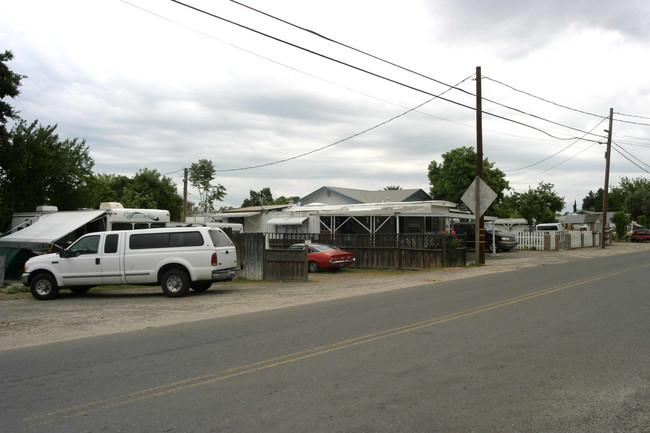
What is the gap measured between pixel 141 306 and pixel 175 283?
62.8 inches

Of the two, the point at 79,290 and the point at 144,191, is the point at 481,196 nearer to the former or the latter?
the point at 79,290

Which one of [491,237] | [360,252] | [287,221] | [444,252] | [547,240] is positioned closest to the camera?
[444,252]

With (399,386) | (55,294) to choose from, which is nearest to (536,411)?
(399,386)

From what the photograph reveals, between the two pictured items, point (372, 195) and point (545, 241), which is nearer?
point (545, 241)

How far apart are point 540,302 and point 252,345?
6728mm

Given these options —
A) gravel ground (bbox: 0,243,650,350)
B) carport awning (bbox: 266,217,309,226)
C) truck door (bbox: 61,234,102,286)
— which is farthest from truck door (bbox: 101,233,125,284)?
carport awning (bbox: 266,217,309,226)

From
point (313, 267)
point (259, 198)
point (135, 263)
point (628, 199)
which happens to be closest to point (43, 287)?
point (135, 263)

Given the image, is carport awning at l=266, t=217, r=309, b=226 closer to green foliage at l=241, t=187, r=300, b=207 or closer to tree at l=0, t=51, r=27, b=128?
tree at l=0, t=51, r=27, b=128

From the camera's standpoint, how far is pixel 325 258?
22156 mm

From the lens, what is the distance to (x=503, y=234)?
31.5 m

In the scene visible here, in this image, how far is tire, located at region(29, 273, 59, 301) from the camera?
13.7 metres

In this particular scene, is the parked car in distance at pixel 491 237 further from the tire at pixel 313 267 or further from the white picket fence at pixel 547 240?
the tire at pixel 313 267

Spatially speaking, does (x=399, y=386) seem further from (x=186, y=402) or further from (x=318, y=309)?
(x=318, y=309)

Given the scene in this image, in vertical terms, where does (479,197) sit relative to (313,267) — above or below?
above
